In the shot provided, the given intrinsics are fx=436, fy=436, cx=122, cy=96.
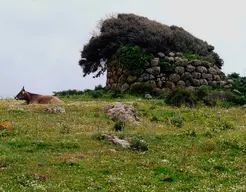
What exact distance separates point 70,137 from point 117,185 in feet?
21.2

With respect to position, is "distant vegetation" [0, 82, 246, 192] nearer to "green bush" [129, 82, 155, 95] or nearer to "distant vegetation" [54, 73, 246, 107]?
"distant vegetation" [54, 73, 246, 107]

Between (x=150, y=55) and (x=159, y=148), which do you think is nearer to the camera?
(x=159, y=148)

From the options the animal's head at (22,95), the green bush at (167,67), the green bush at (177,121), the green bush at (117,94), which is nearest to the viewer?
the green bush at (177,121)

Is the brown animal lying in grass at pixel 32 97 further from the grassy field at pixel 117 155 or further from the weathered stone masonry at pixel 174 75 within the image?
the weathered stone masonry at pixel 174 75

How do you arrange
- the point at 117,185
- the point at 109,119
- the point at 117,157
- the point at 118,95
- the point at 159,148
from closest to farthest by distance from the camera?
the point at 117,185 < the point at 117,157 < the point at 159,148 < the point at 109,119 < the point at 118,95

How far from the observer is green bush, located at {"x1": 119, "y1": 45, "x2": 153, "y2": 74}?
39.6 metres

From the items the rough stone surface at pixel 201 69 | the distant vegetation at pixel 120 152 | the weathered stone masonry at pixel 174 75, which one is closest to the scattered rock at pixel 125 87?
the weathered stone masonry at pixel 174 75

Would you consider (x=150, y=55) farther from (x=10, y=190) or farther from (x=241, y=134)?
(x=10, y=190)

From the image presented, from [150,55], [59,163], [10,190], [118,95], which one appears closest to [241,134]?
[59,163]

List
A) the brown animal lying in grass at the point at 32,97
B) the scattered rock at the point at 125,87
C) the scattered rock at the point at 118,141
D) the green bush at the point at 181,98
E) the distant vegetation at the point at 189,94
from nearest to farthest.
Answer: the scattered rock at the point at 118,141 → the green bush at the point at 181,98 → the distant vegetation at the point at 189,94 → the brown animal lying in grass at the point at 32,97 → the scattered rock at the point at 125,87

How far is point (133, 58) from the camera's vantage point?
1565 inches

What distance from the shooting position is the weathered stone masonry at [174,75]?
39.5m

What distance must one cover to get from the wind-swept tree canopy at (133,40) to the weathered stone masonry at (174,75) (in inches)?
61.0

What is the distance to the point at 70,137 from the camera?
58.4 feet
